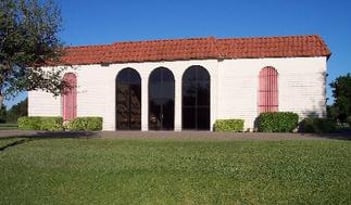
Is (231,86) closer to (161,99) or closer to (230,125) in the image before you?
(230,125)

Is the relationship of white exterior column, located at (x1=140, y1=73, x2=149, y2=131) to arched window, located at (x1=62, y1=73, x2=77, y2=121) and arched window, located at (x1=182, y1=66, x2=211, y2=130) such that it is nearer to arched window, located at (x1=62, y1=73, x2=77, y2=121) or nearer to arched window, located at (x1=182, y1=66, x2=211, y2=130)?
arched window, located at (x1=182, y1=66, x2=211, y2=130)

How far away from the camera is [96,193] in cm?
1150

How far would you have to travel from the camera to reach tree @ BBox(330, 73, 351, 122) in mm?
48000

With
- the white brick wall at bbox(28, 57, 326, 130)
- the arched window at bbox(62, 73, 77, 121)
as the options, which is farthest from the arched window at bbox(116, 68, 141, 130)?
the arched window at bbox(62, 73, 77, 121)

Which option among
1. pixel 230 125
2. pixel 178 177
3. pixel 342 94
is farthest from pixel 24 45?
pixel 342 94

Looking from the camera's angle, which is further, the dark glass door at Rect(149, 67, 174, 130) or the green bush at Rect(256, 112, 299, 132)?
the dark glass door at Rect(149, 67, 174, 130)

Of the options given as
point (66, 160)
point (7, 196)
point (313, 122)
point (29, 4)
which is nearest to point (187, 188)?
point (7, 196)

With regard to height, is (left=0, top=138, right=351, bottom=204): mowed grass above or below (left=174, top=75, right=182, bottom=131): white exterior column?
below

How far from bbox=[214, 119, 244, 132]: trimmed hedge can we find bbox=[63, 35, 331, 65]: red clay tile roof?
3.94 meters

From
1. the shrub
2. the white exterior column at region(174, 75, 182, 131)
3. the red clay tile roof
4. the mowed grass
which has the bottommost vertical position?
the mowed grass

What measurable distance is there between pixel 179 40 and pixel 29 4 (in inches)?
745

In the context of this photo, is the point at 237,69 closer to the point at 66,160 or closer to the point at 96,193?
the point at 66,160

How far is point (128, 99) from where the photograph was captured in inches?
1457

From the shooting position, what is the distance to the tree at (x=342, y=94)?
157 feet
